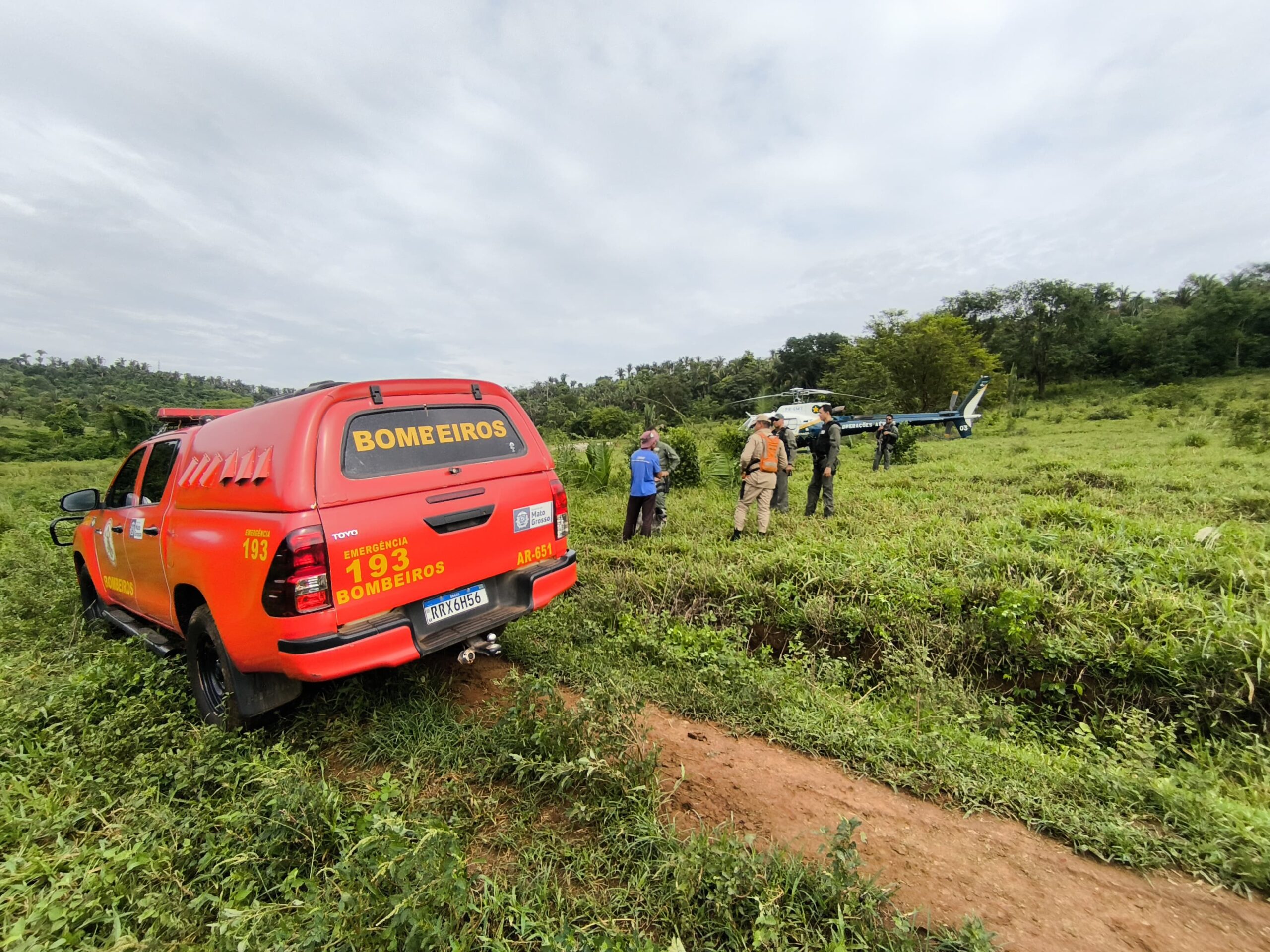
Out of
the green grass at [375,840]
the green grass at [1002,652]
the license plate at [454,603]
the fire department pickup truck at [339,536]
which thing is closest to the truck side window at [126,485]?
the fire department pickup truck at [339,536]

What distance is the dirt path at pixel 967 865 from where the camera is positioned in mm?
1872

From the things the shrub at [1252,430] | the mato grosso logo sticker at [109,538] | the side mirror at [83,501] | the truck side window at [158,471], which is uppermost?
the truck side window at [158,471]

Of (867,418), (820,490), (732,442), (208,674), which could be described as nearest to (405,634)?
(208,674)

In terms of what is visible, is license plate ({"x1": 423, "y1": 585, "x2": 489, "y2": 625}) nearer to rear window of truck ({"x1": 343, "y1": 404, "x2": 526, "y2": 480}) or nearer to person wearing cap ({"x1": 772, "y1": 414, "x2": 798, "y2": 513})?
rear window of truck ({"x1": 343, "y1": 404, "x2": 526, "y2": 480})

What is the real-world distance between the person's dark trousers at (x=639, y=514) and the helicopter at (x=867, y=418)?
5510mm

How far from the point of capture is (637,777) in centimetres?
245

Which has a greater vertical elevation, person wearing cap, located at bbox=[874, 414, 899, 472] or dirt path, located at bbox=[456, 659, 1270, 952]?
person wearing cap, located at bbox=[874, 414, 899, 472]

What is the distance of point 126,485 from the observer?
13.5 feet

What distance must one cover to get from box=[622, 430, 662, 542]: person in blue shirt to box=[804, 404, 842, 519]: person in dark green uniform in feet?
7.68

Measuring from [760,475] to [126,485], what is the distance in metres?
5.76

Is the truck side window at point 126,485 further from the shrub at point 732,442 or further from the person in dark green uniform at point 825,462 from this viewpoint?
the shrub at point 732,442

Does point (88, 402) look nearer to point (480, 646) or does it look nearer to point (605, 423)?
point (605, 423)

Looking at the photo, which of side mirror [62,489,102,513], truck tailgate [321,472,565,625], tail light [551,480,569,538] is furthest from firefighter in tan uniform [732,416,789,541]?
side mirror [62,489,102,513]

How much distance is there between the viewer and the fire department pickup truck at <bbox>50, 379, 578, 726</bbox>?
8.16 ft
